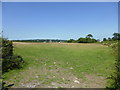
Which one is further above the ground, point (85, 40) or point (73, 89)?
point (85, 40)

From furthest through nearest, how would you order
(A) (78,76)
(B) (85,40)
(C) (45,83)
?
(B) (85,40), (A) (78,76), (C) (45,83)

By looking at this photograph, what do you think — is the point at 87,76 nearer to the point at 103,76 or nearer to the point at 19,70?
the point at 103,76

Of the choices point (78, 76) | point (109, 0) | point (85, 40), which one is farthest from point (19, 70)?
point (85, 40)

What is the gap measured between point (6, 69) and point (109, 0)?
13.9 ft

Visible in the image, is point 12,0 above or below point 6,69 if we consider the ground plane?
above

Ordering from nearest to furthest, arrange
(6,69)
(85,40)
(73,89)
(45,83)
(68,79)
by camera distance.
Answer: (73,89) → (45,83) → (68,79) → (6,69) → (85,40)

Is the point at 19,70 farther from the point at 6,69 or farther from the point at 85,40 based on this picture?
the point at 85,40

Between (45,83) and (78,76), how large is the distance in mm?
1250

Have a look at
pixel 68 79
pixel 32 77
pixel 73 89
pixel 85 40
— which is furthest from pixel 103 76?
pixel 85 40

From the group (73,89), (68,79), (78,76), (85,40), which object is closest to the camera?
(73,89)

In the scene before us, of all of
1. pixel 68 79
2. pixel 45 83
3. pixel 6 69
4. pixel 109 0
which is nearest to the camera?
pixel 109 0

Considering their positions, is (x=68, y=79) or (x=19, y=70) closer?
(x=68, y=79)

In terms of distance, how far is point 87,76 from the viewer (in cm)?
473

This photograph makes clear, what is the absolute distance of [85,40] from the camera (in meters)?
21.0
